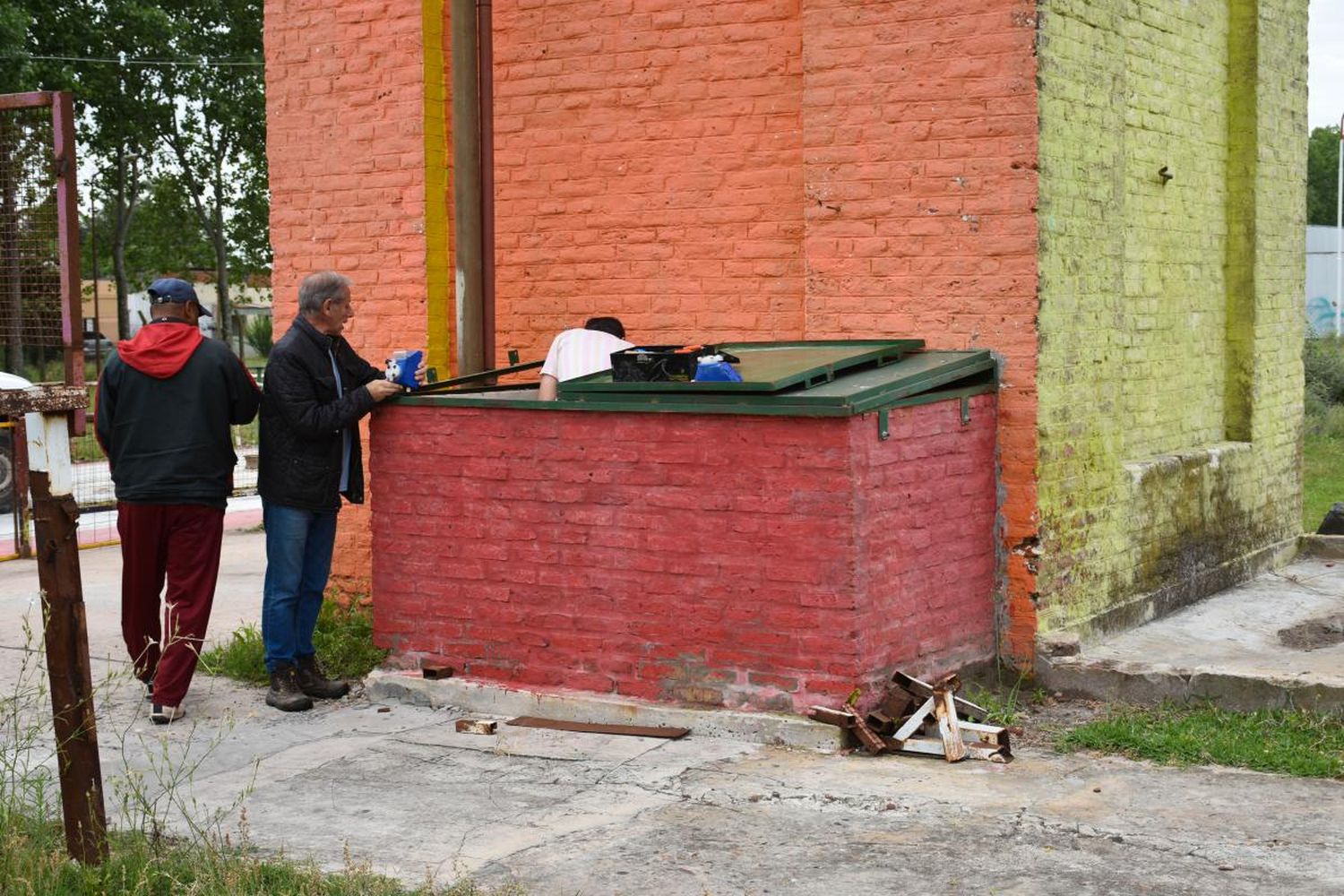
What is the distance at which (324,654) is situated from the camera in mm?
7824

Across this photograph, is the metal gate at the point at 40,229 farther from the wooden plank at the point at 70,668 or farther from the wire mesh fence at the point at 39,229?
the wooden plank at the point at 70,668

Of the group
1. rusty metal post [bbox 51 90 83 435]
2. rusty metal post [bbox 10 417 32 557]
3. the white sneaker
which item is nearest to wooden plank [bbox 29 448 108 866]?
the white sneaker

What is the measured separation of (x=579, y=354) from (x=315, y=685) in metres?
1.97

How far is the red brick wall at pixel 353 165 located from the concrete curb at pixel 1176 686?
3.72 meters

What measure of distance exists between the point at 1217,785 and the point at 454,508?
345 centimetres

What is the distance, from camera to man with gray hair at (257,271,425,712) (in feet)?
23.1

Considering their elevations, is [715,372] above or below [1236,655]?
above

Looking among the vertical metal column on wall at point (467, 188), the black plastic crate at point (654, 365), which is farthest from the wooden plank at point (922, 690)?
the vertical metal column on wall at point (467, 188)

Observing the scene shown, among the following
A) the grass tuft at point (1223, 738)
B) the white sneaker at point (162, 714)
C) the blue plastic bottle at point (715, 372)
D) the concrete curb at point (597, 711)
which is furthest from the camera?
the white sneaker at point (162, 714)

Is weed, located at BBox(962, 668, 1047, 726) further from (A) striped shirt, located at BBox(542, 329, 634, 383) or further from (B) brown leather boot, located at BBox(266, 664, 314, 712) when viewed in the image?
(B) brown leather boot, located at BBox(266, 664, 314, 712)

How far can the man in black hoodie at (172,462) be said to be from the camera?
6977mm

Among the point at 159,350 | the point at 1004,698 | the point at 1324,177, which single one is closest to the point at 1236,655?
the point at 1004,698

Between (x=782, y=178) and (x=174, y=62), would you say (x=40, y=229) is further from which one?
(x=174, y=62)

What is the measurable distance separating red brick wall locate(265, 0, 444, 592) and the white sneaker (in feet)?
5.51
